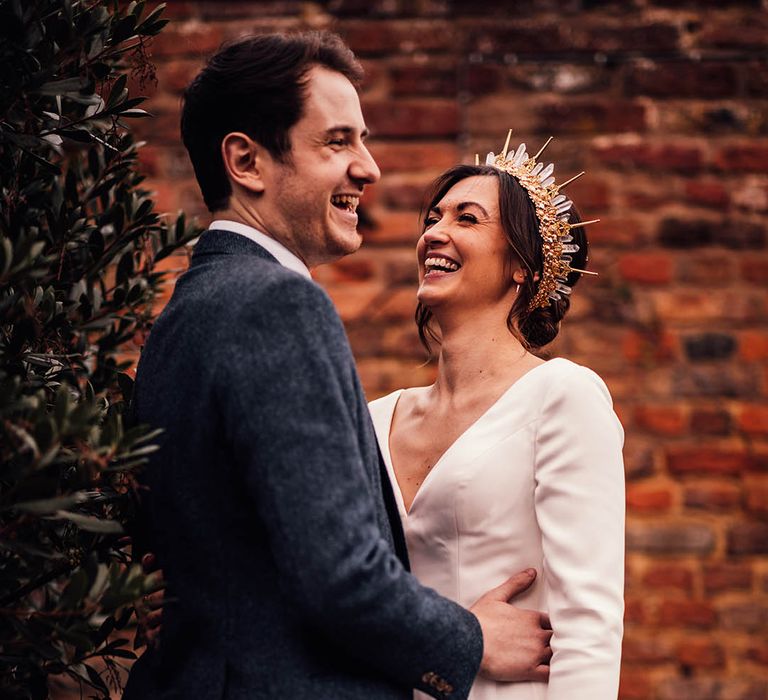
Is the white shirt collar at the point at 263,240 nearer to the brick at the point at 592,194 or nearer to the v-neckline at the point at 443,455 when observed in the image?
the v-neckline at the point at 443,455

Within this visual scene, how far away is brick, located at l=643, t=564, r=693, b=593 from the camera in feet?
11.9

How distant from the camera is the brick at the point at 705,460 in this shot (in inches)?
145

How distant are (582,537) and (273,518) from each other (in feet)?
2.39

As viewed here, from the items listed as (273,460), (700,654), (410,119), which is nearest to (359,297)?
(410,119)

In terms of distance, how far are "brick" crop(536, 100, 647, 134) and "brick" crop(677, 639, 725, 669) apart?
Result: 1863 mm

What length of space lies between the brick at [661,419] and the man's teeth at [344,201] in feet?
7.06

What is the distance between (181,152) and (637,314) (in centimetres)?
178

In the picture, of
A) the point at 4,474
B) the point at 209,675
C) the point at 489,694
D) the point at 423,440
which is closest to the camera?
the point at 4,474

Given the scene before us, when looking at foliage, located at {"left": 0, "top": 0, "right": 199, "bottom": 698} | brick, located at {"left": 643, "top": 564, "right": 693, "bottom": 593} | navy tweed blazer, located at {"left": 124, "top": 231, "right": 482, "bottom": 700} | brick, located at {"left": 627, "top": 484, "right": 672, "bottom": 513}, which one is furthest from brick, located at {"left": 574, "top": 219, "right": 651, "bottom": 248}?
navy tweed blazer, located at {"left": 124, "top": 231, "right": 482, "bottom": 700}

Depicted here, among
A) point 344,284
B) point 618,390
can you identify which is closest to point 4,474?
point 344,284

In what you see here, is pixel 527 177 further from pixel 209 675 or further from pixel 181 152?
pixel 181 152

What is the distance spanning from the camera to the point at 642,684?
3613 millimetres

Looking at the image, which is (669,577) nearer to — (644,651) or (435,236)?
(644,651)

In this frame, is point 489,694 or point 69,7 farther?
point 489,694
